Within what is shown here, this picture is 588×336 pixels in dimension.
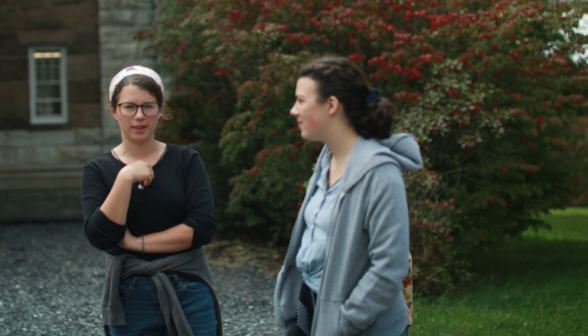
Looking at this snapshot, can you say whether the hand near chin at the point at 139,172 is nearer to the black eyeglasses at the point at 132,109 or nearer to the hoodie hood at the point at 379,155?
the black eyeglasses at the point at 132,109

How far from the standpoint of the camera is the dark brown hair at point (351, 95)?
1.96m

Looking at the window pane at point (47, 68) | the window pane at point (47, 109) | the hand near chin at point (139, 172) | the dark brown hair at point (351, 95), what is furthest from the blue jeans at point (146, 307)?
the window pane at point (47, 68)

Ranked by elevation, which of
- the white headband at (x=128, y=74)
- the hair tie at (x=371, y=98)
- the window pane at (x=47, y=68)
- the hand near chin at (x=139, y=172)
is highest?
the window pane at (x=47, y=68)

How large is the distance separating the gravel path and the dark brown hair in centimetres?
284

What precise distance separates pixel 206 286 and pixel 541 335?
290 cm

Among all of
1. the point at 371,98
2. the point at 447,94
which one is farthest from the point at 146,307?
the point at 447,94

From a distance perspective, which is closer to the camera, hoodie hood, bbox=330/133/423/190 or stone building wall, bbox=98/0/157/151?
hoodie hood, bbox=330/133/423/190

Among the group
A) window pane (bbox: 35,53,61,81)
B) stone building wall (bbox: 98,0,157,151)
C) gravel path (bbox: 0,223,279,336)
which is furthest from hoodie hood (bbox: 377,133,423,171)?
window pane (bbox: 35,53,61,81)

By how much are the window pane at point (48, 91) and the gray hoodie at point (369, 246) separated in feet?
33.7

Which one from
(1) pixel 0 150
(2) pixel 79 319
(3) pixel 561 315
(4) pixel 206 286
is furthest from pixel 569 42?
(1) pixel 0 150

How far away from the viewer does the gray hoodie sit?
5.86ft

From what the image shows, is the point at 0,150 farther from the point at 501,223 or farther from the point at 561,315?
the point at 561,315

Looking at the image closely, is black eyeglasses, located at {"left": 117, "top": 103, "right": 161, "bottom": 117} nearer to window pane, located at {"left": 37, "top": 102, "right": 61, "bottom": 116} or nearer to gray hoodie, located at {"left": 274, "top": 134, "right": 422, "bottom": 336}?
gray hoodie, located at {"left": 274, "top": 134, "right": 422, "bottom": 336}

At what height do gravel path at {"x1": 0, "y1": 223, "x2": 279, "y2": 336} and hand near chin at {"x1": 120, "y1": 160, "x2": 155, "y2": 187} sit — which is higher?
hand near chin at {"x1": 120, "y1": 160, "x2": 155, "y2": 187}
